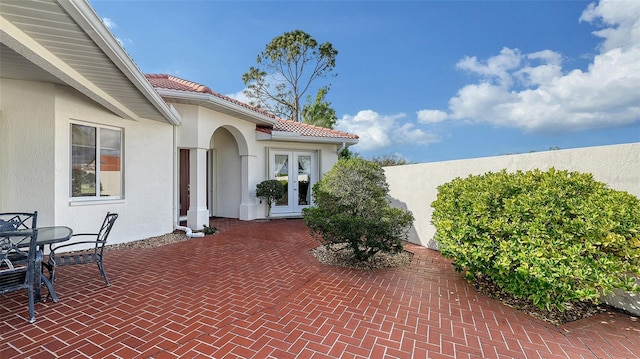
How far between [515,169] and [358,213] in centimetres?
307

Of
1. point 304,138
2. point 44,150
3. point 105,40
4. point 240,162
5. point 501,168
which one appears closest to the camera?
point 105,40

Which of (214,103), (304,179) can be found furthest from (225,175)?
(214,103)

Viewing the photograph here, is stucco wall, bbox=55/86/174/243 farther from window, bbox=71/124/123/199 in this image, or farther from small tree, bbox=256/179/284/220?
small tree, bbox=256/179/284/220

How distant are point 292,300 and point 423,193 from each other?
5.08m

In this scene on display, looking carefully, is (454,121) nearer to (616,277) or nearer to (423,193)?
(423,193)

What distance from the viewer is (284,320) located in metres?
3.39

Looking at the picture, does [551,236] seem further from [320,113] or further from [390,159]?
[320,113]

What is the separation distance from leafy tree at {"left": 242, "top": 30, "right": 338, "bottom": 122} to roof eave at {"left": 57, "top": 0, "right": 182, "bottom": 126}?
61.1ft

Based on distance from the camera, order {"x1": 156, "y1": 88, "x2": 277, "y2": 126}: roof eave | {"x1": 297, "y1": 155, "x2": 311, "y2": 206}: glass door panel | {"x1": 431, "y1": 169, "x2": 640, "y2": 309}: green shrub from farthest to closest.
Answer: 1. {"x1": 297, "y1": 155, "x2": 311, "y2": 206}: glass door panel
2. {"x1": 156, "y1": 88, "x2": 277, "y2": 126}: roof eave
3. {"x1": 431, "y1": 169, "x2": 640, "y2": 309}: green shrub

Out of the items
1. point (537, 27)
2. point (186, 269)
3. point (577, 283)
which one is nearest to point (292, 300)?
point (186, 269)

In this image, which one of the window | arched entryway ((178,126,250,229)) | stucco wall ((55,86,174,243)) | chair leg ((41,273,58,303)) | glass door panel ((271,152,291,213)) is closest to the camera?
chair leg ((41,273,58,303))

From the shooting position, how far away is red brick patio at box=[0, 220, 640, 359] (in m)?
2.81

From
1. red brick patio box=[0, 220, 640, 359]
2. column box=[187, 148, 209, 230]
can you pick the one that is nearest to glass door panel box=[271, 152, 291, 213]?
column box=[187, 148, 209, 230]

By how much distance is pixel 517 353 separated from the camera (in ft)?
9.14
